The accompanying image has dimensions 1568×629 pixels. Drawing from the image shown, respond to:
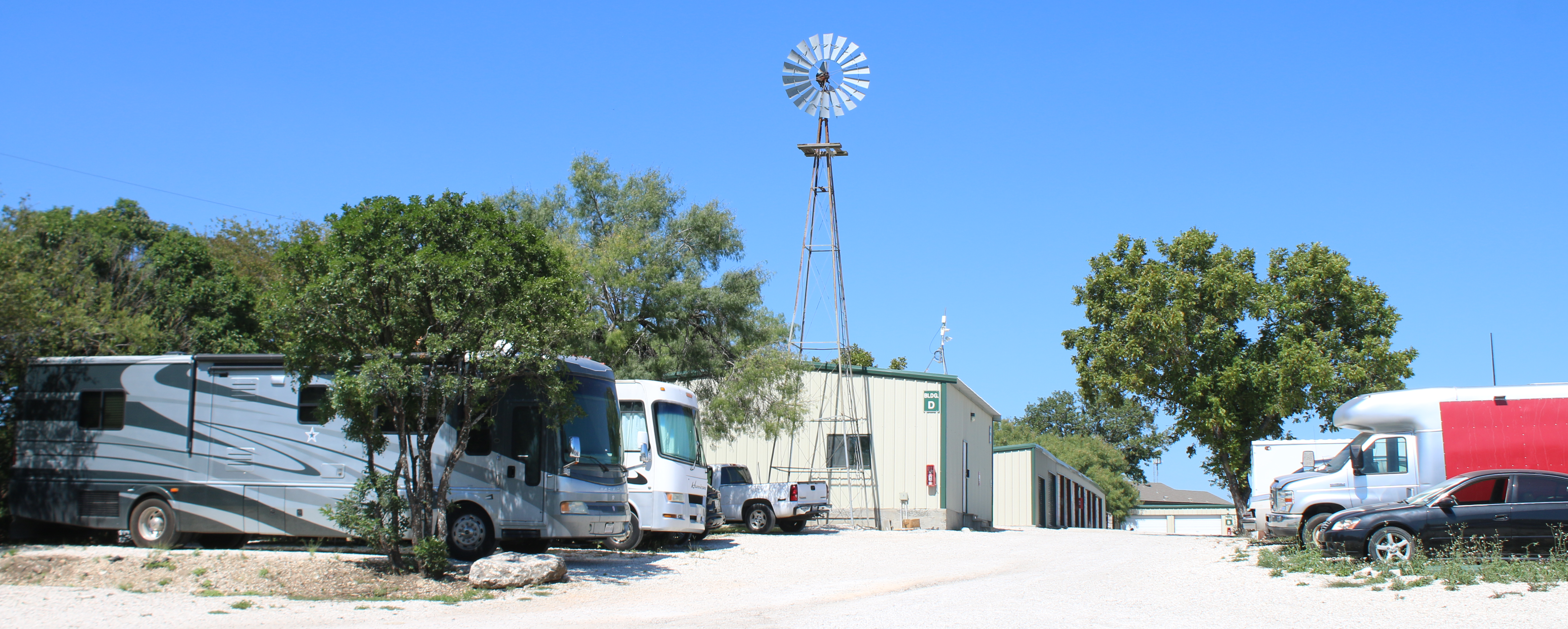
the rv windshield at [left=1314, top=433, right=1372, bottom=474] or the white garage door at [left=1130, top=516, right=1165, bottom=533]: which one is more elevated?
the rv windshield at [left=1314, top=433, right=1372, bottom=474]

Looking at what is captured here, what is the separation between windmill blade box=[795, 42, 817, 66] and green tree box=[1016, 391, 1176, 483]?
60.2 m

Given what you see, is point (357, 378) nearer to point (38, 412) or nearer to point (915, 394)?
point (38, 412)

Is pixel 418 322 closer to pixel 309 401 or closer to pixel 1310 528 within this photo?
pixel 309 401

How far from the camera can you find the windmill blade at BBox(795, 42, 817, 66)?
26.9 metres

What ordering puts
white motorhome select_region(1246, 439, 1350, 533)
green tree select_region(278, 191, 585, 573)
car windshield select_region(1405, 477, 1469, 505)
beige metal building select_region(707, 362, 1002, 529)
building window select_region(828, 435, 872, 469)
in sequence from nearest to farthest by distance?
green tree select_region(278, 191, 585, 573)
car windshield select_region(1405, 477, 1469, 505)
white motorhome select_region(1246, 439, 1350, 533)
beige metal building select_region(707, 362, 1002, 529)
building window select_region(828, 435, 872, 469)

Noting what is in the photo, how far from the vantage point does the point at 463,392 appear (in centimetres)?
1262

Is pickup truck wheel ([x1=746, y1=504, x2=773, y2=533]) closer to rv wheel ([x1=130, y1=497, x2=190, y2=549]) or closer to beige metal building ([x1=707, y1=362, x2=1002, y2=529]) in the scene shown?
beige metal building ([x1=707, y1=362, x2=1002, y2=529])

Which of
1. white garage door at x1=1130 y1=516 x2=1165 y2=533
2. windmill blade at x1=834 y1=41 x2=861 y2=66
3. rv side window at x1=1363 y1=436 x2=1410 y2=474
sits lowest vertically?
white garage door at x1=1130 y1=516 x2=1165 y2=533

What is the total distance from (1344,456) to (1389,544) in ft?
14.7

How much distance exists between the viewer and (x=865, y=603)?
11602 mm

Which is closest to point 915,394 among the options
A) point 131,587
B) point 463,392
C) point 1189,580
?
point 1189,580

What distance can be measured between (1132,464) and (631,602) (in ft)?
263

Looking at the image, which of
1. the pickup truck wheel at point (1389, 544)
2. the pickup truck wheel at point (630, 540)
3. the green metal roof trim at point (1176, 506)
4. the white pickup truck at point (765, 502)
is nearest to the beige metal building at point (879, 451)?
the white pickup truck at point (765, 502)

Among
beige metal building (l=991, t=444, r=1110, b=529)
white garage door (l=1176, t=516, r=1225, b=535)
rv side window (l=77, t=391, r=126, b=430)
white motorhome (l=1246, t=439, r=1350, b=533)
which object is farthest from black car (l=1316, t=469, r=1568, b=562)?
white garage door (l=1176, t=516, r=1225, b=535)
